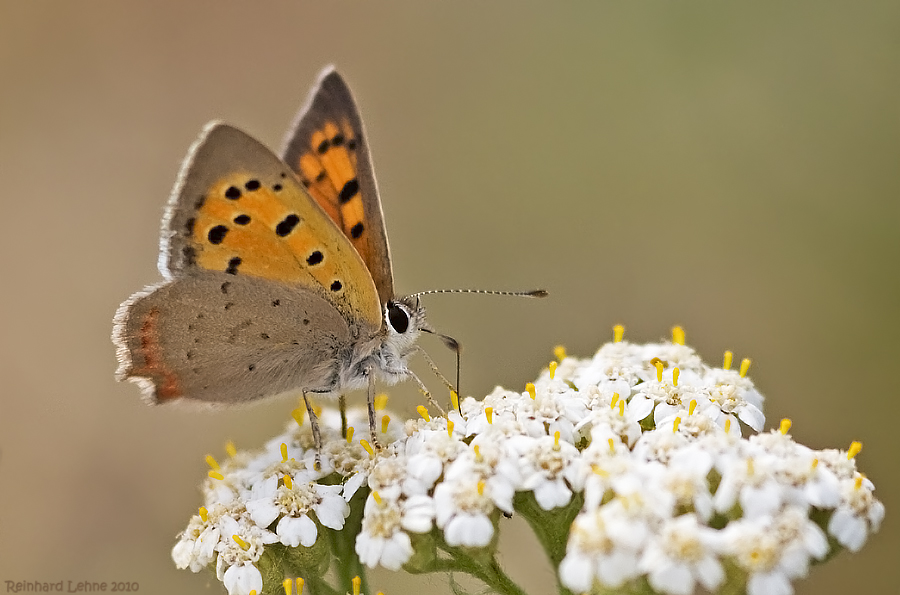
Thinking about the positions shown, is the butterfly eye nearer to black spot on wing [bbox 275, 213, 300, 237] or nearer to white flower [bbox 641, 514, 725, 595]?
black spot on wing [bbox 275, 213, 300, 237]

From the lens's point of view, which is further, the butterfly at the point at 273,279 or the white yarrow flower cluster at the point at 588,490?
the butterfly at the point at 273,279

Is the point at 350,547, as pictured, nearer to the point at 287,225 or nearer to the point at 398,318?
the point at 398,318

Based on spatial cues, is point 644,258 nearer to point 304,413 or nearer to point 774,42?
point 774,42

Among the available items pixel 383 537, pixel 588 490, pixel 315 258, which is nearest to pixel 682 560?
pixel 588 490

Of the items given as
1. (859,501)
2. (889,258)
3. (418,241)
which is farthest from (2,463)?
(889,258)

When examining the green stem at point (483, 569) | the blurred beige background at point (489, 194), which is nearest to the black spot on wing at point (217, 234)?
the green stem at point (483, 569)

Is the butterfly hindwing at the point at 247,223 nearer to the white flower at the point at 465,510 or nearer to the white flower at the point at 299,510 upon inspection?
the white flower at the point at 299,510

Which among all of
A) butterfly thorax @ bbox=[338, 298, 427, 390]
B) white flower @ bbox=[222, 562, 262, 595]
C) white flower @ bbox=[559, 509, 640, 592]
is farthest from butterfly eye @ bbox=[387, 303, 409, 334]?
white flower @ bbox=[559, 509, 640, 592]
